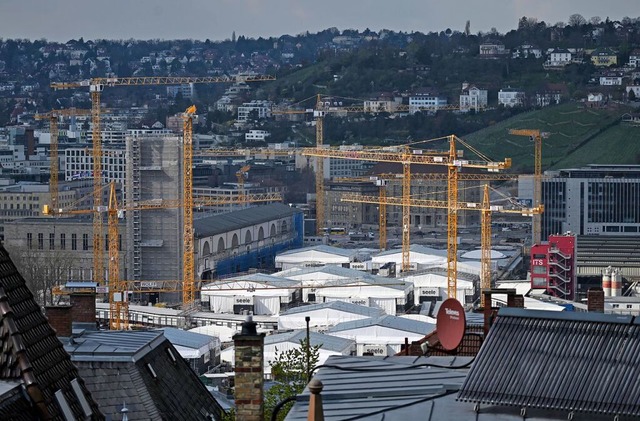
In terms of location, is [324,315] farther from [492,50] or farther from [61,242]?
[492,50]

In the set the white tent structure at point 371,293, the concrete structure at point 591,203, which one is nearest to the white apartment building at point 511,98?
the concrete structure at point 591,203

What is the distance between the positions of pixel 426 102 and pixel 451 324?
323 ft

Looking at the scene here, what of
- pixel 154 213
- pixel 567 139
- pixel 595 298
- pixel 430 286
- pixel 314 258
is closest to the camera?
pixel 595 298

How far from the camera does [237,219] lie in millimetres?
59250

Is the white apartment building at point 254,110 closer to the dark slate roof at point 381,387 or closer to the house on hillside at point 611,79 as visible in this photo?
the house on hillside at point 611,79

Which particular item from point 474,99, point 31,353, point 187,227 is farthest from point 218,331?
point 474,99

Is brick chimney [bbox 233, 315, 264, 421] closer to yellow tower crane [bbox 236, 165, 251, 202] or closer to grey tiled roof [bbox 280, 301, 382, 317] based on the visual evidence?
grey tiled roof [bbox 280, 301, 382, 317]

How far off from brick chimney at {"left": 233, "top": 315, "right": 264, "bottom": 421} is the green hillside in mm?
69311

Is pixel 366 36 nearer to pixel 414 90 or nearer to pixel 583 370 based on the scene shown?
pixel 414 90

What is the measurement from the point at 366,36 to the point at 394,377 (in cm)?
16937

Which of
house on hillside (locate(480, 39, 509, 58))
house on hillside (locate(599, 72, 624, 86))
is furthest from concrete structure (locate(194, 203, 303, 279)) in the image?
house on hillside (locate(480, 39, 509, 58))

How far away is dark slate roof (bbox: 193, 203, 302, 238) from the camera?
54.4 meters

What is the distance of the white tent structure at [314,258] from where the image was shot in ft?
183

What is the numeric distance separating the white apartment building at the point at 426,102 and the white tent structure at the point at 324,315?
63875mm
